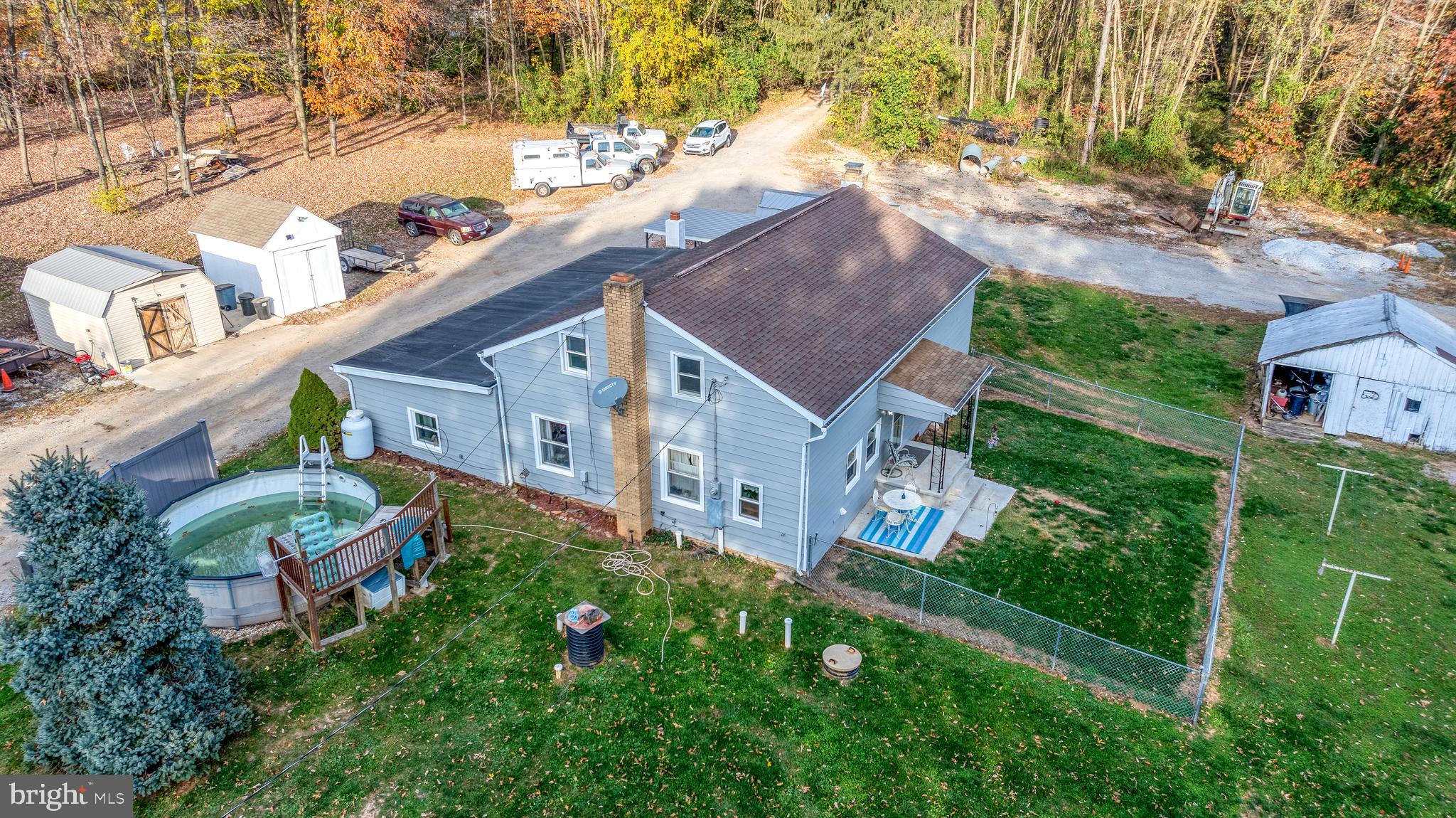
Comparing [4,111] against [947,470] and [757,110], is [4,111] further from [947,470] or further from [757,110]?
[947,470]

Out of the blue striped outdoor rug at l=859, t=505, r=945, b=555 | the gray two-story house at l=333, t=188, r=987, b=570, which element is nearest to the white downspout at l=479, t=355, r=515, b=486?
the gray two-story house at l=333, t=188, r=987, b=570

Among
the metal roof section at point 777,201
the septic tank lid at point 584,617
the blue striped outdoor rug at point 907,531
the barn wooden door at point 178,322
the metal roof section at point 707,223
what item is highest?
the metal roof section at point 777,201

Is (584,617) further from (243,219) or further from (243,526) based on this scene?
(243,219)

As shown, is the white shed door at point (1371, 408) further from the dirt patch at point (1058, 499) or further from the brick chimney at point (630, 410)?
the brick chimney at point (630, 410)

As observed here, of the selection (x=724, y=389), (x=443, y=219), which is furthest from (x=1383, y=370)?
(x=443, y=219)

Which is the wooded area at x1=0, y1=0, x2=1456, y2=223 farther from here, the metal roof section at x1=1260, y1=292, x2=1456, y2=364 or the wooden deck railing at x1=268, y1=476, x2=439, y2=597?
the wooden deck railing at x1=268, y1=476, x2=439, y2=597

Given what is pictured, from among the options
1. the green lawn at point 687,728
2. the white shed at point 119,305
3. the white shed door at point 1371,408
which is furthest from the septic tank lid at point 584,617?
the white shed door at point 1371,408

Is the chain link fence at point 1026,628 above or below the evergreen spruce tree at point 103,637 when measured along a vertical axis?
below
